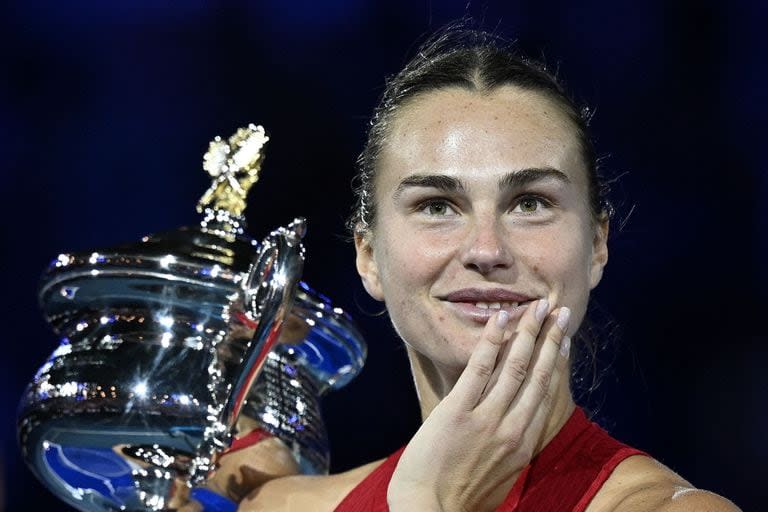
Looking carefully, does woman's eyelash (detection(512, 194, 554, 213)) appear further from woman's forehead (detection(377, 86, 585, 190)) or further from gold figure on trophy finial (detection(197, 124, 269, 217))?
gold figure on trophy finial (detection(197, 124, 269, 217))

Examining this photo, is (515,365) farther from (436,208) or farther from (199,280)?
(199,280)

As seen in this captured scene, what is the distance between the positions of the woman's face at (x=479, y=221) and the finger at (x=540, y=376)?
0.15ft

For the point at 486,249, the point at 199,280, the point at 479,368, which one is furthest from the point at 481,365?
the point at 199,280

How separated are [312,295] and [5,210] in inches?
52.9

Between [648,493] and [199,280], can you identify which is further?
[199,280]

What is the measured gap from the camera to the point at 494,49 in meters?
1.53

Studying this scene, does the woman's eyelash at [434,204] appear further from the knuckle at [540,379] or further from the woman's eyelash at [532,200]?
the knuckle at [540,379]

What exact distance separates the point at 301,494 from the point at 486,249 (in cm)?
56

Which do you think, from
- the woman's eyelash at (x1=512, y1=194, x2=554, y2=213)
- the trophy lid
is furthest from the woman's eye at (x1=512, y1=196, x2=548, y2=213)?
the trophy lid

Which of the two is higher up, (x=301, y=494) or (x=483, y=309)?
(x=483, y=309)

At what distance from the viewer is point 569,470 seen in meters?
1.37

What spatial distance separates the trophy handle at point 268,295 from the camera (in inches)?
57.3

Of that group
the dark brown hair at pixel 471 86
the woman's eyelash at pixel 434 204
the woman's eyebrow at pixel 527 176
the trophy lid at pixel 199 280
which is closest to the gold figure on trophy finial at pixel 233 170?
the trophy lid at pixel 199 280

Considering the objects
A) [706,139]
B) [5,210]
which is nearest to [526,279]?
[706,139]
